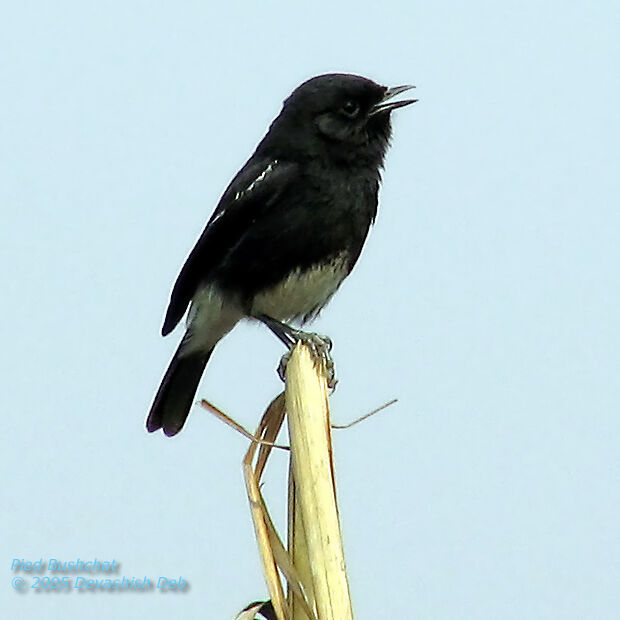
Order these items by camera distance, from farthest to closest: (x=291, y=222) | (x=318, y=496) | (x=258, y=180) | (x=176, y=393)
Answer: (x=176, y=393)
(x=258, y=180)
(x=291, y=222)
(x=318, y=496)

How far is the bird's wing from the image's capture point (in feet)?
13.6

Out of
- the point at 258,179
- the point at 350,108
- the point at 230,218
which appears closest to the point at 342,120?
the point at 350,108

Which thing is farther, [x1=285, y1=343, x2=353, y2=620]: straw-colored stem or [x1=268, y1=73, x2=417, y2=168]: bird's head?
[x1=268, y1=73, x2=417, y2=168]: bird's head

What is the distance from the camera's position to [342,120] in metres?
4.21

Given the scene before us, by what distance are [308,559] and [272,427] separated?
0.39 metres

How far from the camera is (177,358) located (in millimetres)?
4582

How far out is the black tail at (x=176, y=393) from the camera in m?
4.34

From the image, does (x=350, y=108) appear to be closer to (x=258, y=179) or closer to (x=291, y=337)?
(x=258, y=179)

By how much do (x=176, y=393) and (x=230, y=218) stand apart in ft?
2.34

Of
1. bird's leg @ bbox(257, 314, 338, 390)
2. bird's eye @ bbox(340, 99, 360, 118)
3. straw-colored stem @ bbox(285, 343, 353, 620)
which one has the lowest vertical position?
straw-colored stem @ bbox(285, 343, 353, 620)

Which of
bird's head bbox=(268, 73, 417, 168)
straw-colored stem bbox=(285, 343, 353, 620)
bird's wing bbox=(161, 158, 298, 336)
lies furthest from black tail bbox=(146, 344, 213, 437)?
straw-colored stem bbox=(285, 343, 353, 620)

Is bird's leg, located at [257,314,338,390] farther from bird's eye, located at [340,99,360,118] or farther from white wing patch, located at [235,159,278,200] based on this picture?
bird's eye, located at [340,99,360,118]

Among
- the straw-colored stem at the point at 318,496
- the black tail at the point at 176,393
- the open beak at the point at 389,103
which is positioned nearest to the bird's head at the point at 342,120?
the open beak at the point at 389,103

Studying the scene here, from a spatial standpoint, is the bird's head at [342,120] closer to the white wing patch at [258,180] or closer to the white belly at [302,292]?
the white wing patch at [258,180]
